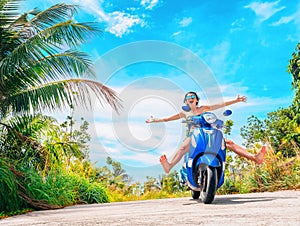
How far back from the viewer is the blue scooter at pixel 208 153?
15.2 ft

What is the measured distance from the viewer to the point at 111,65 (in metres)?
7.97

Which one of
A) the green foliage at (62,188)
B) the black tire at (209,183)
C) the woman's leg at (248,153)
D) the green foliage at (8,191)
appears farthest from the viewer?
the green foliage at (62,188)

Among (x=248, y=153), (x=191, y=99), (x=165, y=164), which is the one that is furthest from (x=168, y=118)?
(x=248, y=153)

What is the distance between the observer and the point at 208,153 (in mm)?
4746

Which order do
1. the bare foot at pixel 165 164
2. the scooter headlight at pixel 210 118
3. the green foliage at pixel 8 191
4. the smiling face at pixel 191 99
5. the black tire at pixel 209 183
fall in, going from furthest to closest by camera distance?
the green foliage at pixel 8 191 → the smiling face at pixel 191 99 → the bare foot at pixel 165 164 → the scooter headlight at pixel 210 118 → the black tire at pixel 209 183

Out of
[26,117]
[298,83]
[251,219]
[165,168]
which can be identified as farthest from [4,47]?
[298,83]

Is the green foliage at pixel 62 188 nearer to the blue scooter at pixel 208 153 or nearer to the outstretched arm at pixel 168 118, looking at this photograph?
the outstretched arm at pixel 168 118

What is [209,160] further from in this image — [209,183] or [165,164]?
[165,164]

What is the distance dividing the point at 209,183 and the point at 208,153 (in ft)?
1.28

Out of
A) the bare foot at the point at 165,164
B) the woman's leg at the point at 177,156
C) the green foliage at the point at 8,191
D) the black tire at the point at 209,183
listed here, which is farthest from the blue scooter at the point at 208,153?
the green foliage at the point at 8,191

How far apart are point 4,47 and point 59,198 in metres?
4.14

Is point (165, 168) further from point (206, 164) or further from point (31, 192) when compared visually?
point (31, 192)

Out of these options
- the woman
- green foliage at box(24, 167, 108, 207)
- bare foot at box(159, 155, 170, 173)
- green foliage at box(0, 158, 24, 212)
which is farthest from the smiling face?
green foliage at box(24, 167, 108, 207)

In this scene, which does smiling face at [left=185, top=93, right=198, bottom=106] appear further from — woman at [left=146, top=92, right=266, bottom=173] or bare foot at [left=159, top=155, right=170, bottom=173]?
bare foot at [left=159, top=155, right=170, bottom=173]
